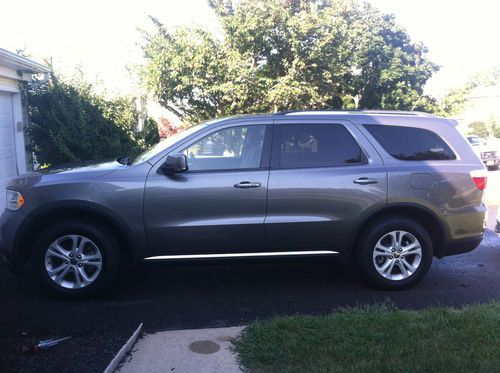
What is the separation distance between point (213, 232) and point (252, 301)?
79cm

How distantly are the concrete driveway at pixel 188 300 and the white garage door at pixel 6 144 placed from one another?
381 cm

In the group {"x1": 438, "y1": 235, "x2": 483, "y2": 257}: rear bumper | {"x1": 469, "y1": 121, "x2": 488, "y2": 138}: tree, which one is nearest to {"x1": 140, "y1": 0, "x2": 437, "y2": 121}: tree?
{"x1": 438, "y1": 235, "x2": 483, "y2": 257}: rear bumper

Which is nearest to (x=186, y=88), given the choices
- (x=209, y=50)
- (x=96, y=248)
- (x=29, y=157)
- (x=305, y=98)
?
(x=209, y=50)

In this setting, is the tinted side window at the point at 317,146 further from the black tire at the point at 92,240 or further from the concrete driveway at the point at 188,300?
the black tire at the point at 92,240

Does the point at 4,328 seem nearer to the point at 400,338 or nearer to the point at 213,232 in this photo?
the point at 213,232

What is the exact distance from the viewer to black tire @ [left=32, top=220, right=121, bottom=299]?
4.85m

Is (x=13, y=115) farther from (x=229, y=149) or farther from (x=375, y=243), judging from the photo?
(x=375, y=243)

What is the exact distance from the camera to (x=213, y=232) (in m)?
4.93

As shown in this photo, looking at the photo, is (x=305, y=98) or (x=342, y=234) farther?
(x=305, y=98)

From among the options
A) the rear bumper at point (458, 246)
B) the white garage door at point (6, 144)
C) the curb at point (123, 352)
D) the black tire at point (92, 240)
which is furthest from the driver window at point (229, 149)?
the white garage door at point (6, 144)

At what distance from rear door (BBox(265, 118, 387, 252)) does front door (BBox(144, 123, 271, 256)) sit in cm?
15

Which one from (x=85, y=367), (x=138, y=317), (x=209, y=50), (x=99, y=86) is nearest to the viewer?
(x=85, y=367)

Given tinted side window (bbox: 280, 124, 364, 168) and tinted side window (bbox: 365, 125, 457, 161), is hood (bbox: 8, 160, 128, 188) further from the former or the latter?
tinted side window (bbox: 365, 125, 457, 161)

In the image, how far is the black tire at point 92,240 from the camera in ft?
15.9
